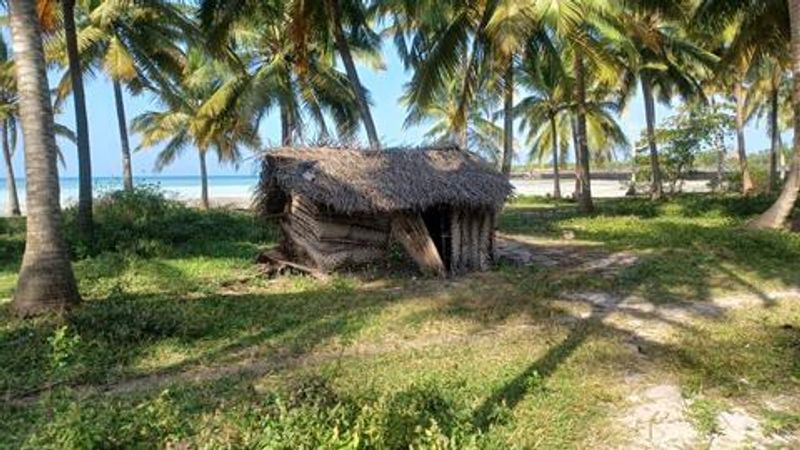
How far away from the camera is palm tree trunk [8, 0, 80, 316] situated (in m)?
7.93

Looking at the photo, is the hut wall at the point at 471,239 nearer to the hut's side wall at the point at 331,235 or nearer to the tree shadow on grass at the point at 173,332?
the hut's side wall at the point at 331,235

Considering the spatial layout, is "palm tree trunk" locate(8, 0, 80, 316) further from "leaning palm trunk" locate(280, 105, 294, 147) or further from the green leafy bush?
"leaning palm trunk" locate(280, 105, 294, 147)

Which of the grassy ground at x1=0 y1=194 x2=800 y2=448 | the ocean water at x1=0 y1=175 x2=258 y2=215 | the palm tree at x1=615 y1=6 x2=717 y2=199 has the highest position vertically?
the palm tree at x1=615 y1=6 x2=717 y2=199

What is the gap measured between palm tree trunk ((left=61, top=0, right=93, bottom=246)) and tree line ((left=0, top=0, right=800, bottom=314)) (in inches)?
1.2

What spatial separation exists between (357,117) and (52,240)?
15.7 meters

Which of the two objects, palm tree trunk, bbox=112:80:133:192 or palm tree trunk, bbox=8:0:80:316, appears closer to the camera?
palm tree trunk, bbox=8:0:80:316

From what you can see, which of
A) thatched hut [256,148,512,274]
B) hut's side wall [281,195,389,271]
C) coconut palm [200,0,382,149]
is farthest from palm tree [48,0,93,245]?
hut's side wall [281,195,389,271]

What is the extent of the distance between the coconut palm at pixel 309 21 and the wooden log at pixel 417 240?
3911 mm

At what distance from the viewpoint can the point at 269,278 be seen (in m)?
11.3

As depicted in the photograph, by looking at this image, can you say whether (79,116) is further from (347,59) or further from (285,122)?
(285,122)

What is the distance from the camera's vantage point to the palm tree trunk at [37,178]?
793 centimetres

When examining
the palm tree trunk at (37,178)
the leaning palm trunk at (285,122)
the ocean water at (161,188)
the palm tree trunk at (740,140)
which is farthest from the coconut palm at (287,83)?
the palm tree trunk at (740,140)

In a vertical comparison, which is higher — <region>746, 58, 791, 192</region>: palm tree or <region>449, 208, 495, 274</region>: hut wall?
<region>746, 58, 791, 192</region>: palm tree

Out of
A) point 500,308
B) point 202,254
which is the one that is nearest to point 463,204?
point 500,308
